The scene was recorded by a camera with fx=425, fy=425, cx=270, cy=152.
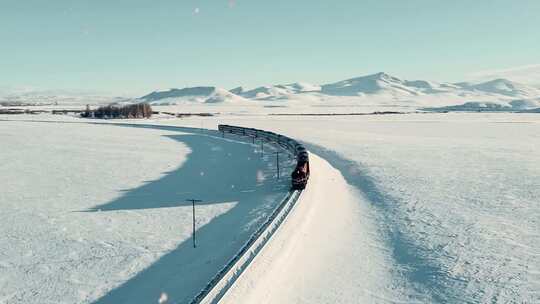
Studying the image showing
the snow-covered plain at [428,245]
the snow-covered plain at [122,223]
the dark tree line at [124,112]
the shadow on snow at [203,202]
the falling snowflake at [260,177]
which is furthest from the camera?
the dark tree line at [124,112]

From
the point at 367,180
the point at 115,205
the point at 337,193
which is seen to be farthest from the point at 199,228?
the point at 367,180

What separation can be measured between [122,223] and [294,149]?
15.3 metres

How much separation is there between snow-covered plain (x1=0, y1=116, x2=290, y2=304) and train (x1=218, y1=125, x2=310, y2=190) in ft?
3.24

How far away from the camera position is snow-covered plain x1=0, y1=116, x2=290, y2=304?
951 cm

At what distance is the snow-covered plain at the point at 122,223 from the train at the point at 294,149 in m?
0.99

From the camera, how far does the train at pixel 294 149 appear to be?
17.3 m

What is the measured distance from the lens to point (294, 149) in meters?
27.6

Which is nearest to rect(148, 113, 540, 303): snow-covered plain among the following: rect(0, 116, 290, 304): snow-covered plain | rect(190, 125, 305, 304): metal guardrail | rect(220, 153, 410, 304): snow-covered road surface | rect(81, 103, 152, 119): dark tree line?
rect(220, 153, 410, 304): snow-covered road surface

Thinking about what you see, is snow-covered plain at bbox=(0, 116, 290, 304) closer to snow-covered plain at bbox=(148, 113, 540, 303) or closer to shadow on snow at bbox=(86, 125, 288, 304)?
shadow on snow at bbox=(86, 125, 288, 304)

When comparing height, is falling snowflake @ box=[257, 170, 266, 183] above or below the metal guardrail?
below

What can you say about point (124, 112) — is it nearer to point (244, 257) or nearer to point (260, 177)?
point (260, 177)

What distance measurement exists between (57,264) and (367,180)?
45.5 ft

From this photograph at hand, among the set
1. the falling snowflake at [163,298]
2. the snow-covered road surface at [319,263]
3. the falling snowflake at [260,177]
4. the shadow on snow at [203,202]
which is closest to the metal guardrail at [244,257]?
the snow-covered road surface at [319,263]

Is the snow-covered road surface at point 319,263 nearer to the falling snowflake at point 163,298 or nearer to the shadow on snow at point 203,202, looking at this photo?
the shadow on snow at point 203,202
